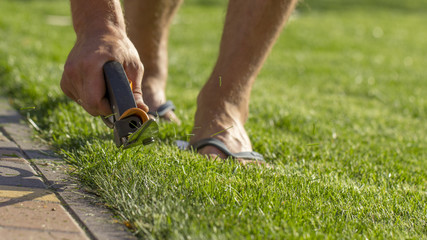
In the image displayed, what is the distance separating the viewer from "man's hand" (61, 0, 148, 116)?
1.90m

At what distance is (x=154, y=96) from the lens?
3.19 metres

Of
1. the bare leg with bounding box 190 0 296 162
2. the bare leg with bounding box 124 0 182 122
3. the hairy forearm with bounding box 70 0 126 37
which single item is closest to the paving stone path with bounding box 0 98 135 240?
the hairy forearm with bounding box 70 0 126 37

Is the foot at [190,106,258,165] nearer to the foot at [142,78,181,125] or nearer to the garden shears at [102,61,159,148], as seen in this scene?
the foot at [142,78,181,125]

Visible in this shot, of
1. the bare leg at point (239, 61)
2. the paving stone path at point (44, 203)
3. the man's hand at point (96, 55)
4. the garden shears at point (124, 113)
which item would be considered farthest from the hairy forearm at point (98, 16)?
the bare leg at point (239, 61)

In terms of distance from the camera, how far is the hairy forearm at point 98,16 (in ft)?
6.70

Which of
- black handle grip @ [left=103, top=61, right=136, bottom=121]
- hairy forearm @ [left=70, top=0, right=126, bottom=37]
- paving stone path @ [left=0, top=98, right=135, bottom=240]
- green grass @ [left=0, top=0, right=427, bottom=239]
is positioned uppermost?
hairy forearm @ [left=70, top=0, right=126, bottom=37]

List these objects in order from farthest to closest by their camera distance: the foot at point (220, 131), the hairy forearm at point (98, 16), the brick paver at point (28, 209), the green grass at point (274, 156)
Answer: the foot at point (220, 131)
the hairy forearm at point (98, 16)
the green grass at point (274, 156)
the brick paver at point (28, 209)

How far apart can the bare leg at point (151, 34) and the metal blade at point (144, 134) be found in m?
1.23

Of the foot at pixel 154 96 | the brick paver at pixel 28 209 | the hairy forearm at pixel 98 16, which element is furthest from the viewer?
the foot at pixel 154 96

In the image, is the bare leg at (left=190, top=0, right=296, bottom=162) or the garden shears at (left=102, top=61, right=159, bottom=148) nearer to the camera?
the garden shears at (left=102, top=61, right=159, bottom=148)

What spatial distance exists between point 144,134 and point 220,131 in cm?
77

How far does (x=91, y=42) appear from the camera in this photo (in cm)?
197

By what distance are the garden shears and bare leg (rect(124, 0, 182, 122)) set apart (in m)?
1.24

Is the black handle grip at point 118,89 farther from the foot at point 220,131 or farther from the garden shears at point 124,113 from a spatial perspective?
the foot at point 220,131
